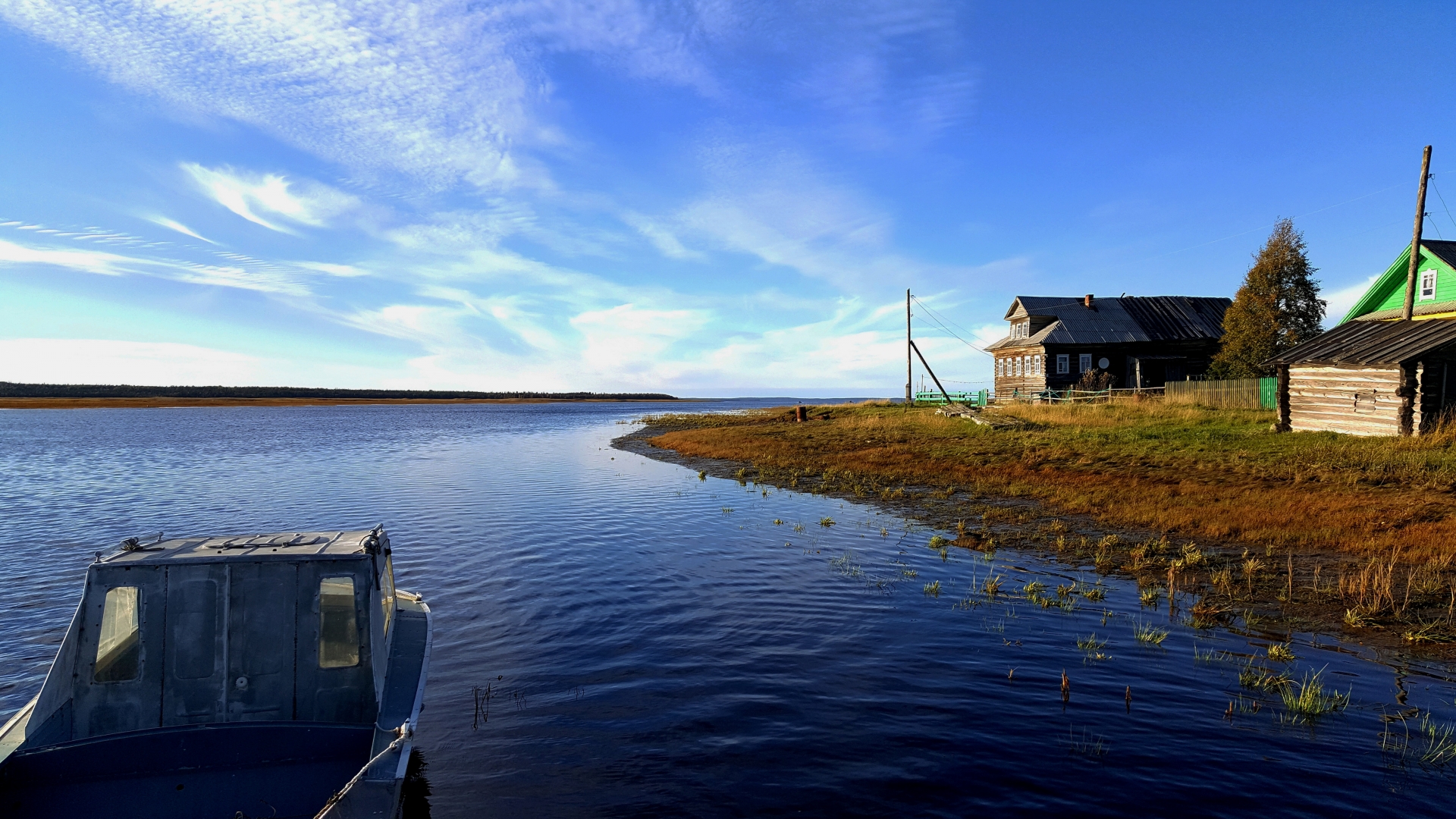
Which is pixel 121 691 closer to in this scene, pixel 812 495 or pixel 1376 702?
pixel 1376 702

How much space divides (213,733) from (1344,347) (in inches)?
1477

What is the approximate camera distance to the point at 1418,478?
61.0ft

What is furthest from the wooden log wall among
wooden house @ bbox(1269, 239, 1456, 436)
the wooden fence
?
the wooden fence

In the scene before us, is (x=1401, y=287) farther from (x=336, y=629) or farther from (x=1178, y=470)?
(x=336, y=629)

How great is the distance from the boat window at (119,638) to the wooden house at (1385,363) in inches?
1358

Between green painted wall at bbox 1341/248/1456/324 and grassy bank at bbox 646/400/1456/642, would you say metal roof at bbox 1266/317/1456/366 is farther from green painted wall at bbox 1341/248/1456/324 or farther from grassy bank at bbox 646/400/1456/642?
grassy bank at bbox 646/400/1456/642

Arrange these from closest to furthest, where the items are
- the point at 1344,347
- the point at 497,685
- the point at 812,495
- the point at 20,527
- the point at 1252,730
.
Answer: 1. the point at 1252,730
2. the point at 497,685
3. the point at 20,527
4. the point at 812,495
5. the point at 1344,347

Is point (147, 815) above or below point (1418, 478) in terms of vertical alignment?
below

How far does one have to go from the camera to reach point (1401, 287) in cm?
3170

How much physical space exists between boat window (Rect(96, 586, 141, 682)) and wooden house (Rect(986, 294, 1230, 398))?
5703cm

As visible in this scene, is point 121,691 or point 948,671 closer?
point 121,691

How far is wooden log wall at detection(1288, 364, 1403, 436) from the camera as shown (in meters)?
25.7

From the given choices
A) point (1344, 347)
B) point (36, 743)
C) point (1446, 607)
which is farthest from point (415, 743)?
point (1344, 347)

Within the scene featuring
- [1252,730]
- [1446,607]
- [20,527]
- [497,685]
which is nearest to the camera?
[1252,730]
